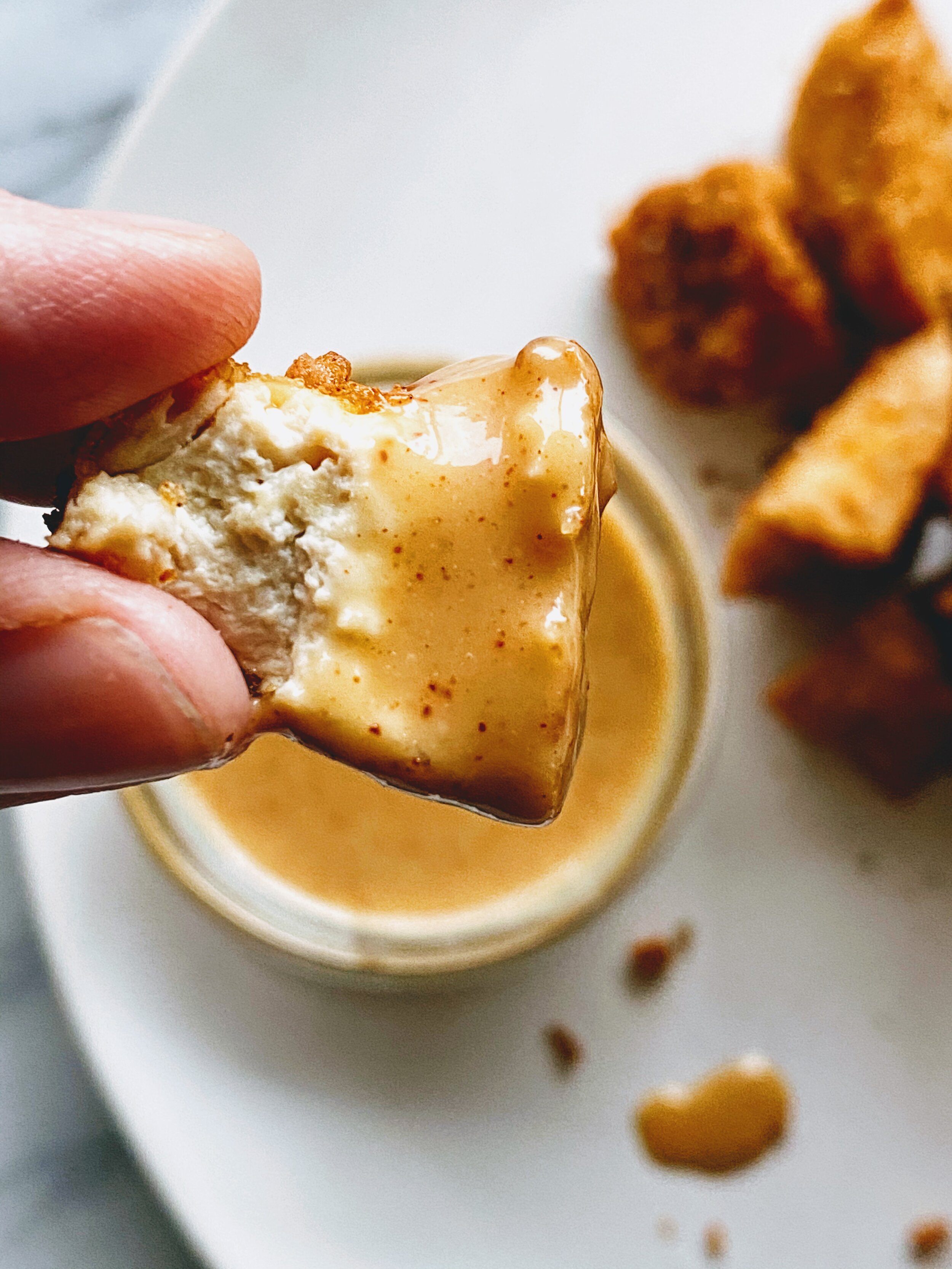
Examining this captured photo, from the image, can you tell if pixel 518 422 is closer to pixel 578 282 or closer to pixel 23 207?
pixel 23 207

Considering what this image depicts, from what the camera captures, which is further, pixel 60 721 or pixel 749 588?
pixel 749 588

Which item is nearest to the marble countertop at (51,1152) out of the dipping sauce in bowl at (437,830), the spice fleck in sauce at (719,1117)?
the dipping sauce in bowl at (437,830)

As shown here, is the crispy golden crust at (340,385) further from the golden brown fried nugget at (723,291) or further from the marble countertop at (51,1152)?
the marble countertop at (51,1152)

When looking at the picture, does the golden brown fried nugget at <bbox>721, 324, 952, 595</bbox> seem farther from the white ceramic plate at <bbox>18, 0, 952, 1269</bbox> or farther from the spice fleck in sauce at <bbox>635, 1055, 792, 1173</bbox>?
the spice fleck in sauce at <bbox>635, 1055, 792, 1173</bbox>

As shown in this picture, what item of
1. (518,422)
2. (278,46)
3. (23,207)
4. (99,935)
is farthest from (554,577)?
(278,46)

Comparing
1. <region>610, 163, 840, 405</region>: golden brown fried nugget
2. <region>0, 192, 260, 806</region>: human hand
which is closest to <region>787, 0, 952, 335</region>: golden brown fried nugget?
<region>610, 163, 840, 405</region>: golden brown fried nugget

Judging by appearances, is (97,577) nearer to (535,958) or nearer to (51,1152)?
(535,958)

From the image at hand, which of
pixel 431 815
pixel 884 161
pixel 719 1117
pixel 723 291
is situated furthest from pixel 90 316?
pixel 719 1117
